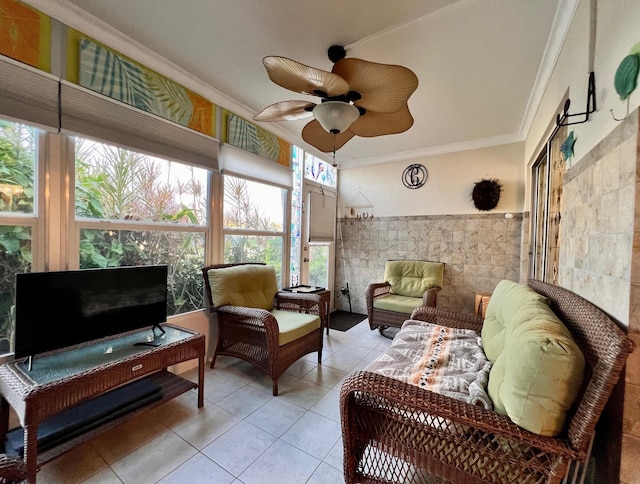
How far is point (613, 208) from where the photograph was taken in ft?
2.95

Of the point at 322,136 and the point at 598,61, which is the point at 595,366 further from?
the point at 322,136

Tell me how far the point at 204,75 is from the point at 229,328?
211 cm

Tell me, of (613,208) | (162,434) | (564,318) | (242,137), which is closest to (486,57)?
(613,208)

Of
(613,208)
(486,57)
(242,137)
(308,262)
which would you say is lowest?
(308,262)

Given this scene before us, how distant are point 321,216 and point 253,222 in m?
1.34

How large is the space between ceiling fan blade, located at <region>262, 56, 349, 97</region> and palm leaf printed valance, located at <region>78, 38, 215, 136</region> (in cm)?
120

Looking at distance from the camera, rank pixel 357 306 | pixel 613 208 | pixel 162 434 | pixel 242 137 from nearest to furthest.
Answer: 1. pixel 613 208
2. pixel 162 434
3. pixel 242 137
4. pixel 357 306

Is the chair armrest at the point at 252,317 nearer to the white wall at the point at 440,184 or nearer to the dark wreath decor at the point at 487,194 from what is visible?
the white wall at the point at 440,184

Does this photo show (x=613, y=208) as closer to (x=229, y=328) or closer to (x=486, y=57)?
(x=486, y=57)

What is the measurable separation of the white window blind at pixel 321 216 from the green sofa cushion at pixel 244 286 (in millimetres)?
1260

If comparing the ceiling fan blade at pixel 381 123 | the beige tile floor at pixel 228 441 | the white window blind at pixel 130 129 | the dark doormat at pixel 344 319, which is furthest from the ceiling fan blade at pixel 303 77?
the dark doormat at pixel 344 319

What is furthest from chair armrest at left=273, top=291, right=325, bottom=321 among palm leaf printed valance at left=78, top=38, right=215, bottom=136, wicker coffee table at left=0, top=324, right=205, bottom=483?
palm leaf printed valance at left=78, top=38, right=215, bottom=136

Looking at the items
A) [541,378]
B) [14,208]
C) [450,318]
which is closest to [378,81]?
[541,378]

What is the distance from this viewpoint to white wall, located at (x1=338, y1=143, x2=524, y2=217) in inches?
127
